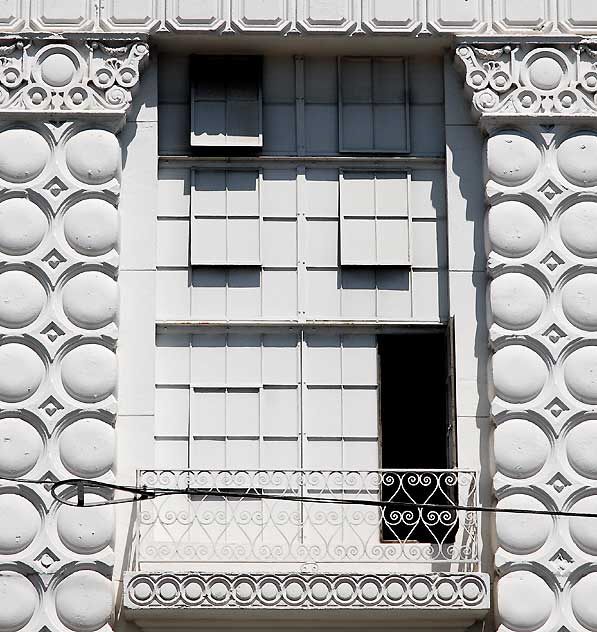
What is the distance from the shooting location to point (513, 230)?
66.7 ft

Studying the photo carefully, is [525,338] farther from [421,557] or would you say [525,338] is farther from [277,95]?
[277,95]

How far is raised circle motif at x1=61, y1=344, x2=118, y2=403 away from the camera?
1983 cm

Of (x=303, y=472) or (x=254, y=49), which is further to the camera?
(x=254, y=49)

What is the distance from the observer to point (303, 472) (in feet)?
65.0

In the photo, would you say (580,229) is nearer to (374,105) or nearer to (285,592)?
(374,105)

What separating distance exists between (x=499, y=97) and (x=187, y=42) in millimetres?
3439

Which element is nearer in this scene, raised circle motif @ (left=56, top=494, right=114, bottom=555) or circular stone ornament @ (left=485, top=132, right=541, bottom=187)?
raised circle motif @ (left=56, top=494, right=114, bottom=555)

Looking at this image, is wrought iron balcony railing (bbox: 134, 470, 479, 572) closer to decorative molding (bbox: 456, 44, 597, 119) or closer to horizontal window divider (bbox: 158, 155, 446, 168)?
horizontal window divider (bbox: 158, 155, 446, 168)

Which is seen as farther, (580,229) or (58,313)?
(580,229)

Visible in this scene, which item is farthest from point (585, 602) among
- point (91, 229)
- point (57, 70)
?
point (57, 70)

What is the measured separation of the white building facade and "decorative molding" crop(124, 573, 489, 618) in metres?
0.03

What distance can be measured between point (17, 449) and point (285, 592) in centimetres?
309

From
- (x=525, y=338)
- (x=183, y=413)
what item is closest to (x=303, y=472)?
(x=183, y=413)

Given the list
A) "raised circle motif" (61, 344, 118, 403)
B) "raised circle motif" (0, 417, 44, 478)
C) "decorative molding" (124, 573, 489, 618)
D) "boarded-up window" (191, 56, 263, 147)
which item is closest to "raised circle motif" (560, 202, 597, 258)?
"boarded-up window" (191, 56, 263, 147)
